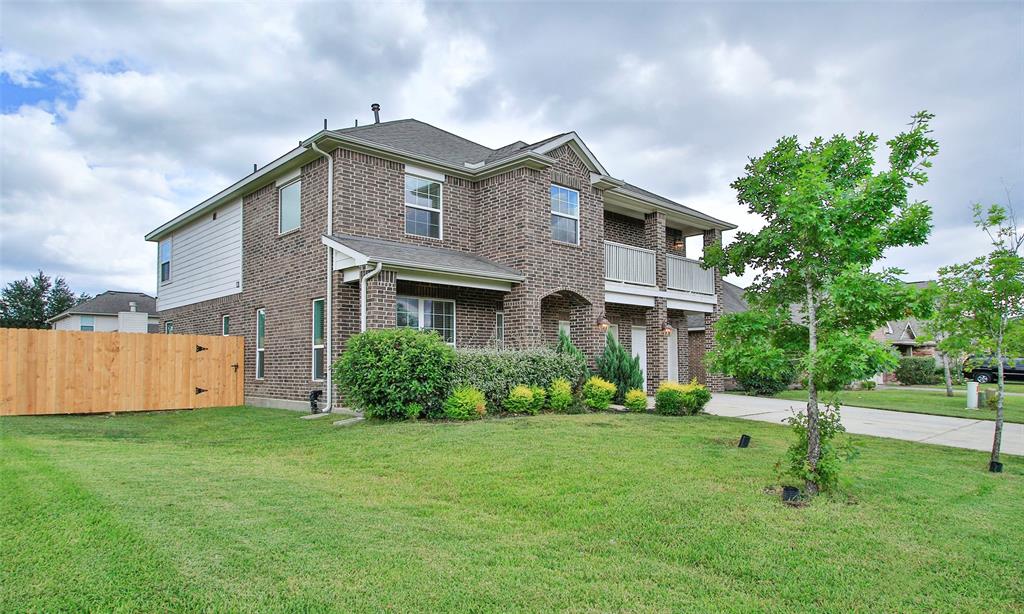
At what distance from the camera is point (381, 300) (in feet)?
36.9

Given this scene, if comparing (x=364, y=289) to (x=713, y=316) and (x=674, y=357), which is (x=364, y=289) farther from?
(x=713, y=316)

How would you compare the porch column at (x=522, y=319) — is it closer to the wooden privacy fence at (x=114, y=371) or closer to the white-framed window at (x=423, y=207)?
the white-framed window at (x=423, y=207)

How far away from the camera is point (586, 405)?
12570mm

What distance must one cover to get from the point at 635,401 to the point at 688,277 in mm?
7576

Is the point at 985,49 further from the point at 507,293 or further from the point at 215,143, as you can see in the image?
the point at 215,143

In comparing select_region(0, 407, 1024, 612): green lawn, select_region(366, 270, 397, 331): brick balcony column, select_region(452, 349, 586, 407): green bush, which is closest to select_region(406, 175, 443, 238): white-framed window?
select_region(366, 270, 397, 331): brick balcony column

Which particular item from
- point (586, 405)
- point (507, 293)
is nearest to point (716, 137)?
point (507, 293)

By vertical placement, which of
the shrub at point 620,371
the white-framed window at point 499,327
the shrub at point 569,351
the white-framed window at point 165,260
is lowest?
the shrub at point 620,371

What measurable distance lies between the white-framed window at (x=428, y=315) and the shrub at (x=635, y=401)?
13.9 feet

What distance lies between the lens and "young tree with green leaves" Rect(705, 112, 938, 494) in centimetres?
543

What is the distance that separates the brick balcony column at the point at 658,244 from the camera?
17.7m

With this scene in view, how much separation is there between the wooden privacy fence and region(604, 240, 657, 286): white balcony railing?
10.2 metres

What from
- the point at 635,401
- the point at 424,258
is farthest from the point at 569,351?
the point at 424,258

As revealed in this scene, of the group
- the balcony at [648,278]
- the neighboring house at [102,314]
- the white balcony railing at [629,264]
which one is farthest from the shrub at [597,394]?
the neighboring house at [102,314]
